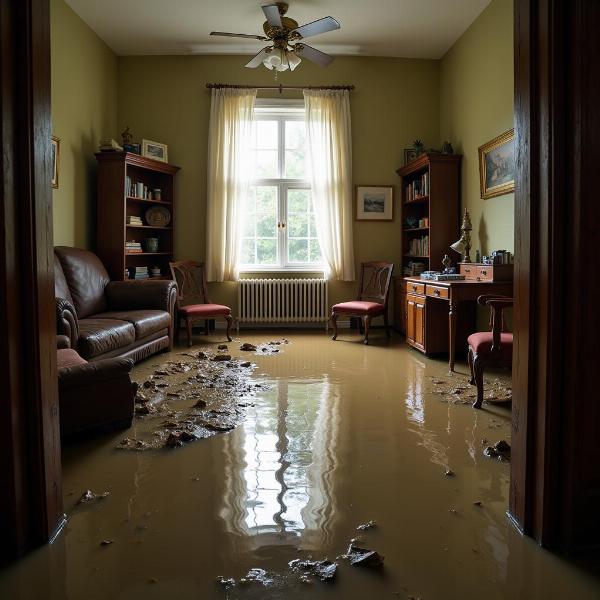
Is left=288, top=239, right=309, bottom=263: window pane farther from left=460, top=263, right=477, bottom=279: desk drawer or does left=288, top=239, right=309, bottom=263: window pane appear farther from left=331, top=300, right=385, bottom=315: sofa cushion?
left=460, top=263, right=477, bottom=279: desk drawer

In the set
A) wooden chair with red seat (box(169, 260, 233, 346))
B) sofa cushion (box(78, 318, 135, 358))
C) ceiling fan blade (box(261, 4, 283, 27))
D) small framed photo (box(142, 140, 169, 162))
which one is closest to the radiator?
wooden chair with red seat (box(169, 260, 233, 346))

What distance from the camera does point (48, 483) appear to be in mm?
1819

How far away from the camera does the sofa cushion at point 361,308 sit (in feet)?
20.2

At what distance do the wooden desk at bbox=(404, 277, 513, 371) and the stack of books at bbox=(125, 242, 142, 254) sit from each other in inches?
127

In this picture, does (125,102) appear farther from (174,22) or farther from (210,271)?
(210,271)

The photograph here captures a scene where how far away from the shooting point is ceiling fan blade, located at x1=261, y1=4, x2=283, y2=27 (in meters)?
4.73

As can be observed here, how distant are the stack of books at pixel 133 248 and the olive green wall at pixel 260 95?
0.71 metres

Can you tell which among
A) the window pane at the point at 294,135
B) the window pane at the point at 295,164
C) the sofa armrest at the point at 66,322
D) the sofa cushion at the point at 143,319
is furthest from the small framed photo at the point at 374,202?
the sofa armrest at the point at 66,322

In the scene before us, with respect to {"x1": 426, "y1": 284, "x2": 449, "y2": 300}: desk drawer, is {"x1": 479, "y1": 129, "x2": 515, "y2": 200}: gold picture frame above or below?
above

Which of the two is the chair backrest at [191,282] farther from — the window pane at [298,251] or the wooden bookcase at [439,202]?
the wooden bookcase at [439,202]

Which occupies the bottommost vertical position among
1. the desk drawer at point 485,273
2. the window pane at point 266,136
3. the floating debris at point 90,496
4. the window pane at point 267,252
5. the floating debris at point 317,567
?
the floating debris at point 317,567

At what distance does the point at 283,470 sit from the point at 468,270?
3.44m

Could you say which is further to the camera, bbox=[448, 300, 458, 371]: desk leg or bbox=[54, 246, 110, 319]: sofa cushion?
bbox=[54, 246, 110, 319]: sofa cushion

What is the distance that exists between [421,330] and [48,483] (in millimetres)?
4178
